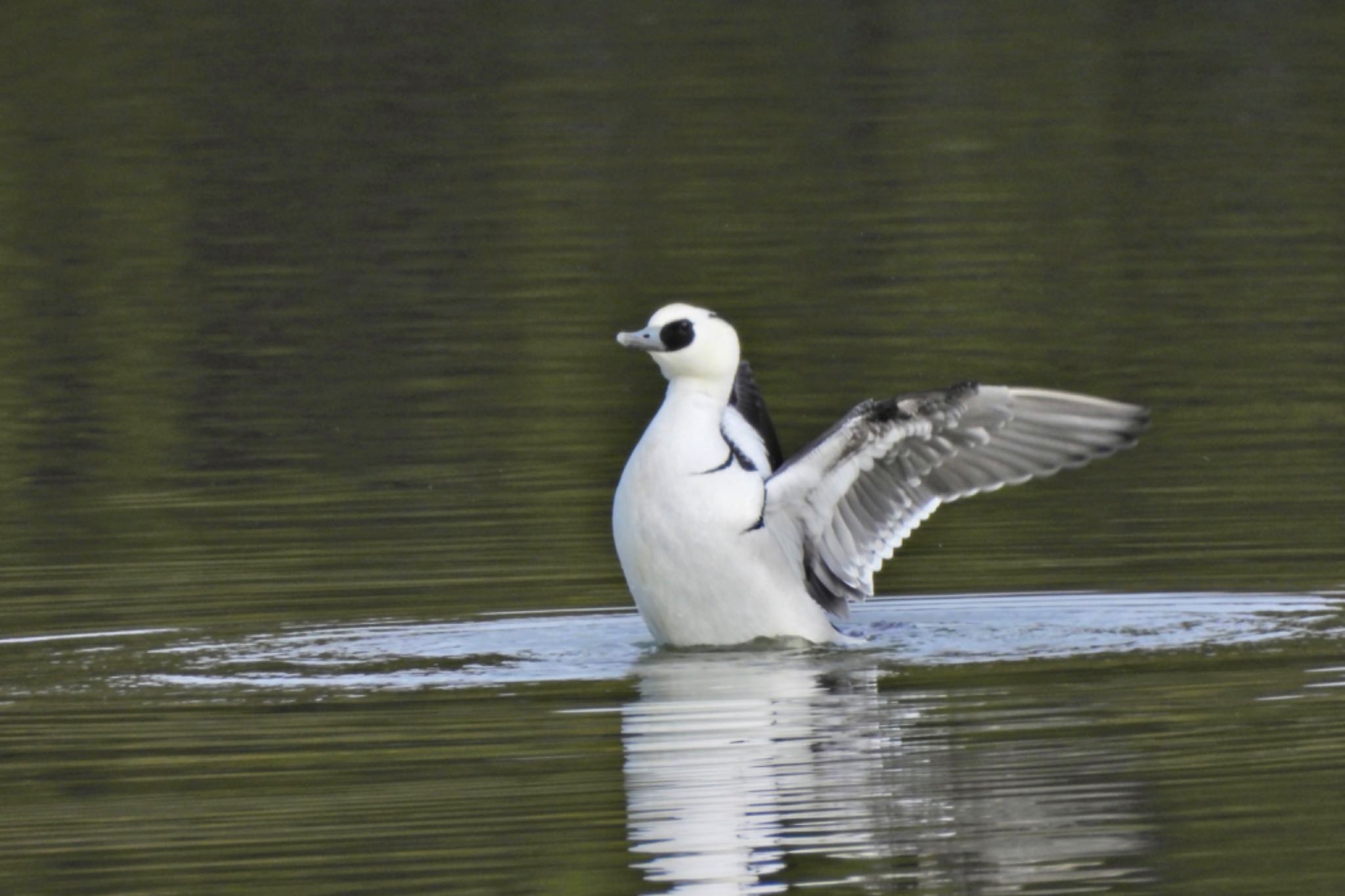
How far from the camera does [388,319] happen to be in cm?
2034

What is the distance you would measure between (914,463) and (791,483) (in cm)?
52

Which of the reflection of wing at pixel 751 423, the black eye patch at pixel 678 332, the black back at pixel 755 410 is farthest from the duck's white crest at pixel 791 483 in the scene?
the black back at pixel 755 410

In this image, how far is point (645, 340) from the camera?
34.9ft

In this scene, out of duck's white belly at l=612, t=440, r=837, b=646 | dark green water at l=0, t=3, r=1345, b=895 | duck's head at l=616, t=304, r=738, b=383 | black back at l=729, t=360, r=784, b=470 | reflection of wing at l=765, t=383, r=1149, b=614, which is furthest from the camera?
black back at l=729, t=360, r=784, b=470

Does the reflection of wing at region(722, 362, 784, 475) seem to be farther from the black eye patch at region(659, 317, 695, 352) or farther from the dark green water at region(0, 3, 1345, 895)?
the black eye patch at region(659, 317, 695, 352)

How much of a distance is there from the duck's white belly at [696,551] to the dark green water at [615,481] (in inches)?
7.7

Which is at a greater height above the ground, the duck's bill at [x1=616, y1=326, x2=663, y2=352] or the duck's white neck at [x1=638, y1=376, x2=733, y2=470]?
the duck's bill at [x1=616, y1=326, x2=663, y2=352]

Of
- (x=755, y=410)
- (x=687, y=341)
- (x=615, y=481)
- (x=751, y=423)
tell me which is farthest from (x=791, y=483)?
(x=615, y=481)

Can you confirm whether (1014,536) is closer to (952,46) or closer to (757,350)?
(757,350)

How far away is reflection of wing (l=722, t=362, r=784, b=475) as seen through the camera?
39.2ft

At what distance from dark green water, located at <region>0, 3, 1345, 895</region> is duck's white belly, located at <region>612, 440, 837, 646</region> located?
0.64 ft

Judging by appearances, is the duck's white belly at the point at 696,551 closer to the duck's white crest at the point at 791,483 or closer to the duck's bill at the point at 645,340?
the duck's white crest at the point at 791,483

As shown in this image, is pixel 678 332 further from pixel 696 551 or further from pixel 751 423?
pixel 751 423

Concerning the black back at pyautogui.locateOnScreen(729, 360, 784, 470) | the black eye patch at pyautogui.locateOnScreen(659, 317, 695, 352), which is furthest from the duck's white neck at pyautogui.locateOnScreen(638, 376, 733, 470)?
the black back at pyautogui.locateOnScreen(729, 360, 784, 470)
